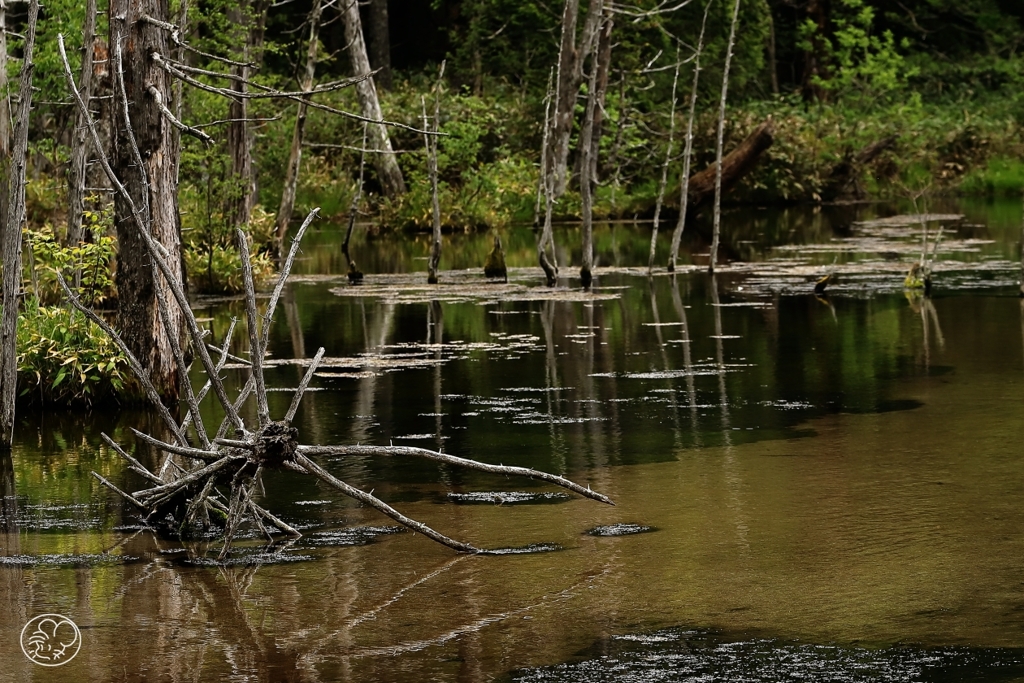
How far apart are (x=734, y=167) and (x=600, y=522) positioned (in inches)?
1164

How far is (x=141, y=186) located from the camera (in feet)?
44.3

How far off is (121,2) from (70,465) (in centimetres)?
400

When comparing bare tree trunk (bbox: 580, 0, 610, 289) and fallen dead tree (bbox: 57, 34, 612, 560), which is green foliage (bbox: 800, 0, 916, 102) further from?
fallen dead tree (bbox: 57, 34, 612, 560)

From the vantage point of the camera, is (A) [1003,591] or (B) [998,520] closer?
(A) [1003,591]

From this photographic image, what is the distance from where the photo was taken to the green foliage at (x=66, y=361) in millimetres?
14922

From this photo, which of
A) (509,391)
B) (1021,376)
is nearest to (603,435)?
(509,391)

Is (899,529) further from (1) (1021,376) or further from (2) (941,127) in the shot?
(2) (941,127)

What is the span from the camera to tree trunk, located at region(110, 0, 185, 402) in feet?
45.6

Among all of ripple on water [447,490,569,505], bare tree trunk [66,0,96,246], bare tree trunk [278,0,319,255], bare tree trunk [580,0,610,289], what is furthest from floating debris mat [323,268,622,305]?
ripple on water [447,490,569,505]

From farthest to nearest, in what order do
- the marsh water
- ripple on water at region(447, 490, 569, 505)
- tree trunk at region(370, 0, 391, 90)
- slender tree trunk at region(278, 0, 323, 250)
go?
tree trunk at region(370, 0, 391, 90)
slender tree trunk at region(278, 0, 323, 250)
ripple on water at region(447, 490, 569, 505)
the marsh water

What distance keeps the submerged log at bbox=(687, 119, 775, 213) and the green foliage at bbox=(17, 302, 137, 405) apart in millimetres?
24942

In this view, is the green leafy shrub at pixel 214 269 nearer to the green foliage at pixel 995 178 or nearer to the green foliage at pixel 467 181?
the green foliage at pixel 467 181

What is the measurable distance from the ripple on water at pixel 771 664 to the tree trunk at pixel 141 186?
7148 mm

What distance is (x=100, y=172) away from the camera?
2078 centimetres
